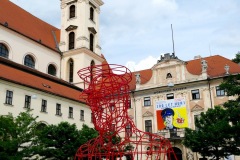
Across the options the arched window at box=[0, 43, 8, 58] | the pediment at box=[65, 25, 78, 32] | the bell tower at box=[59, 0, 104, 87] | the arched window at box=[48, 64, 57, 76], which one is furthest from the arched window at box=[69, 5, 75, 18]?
the arched window at box=[0, 43, 8, 58]

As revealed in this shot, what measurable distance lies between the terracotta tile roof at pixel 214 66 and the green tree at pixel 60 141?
60.4 ft

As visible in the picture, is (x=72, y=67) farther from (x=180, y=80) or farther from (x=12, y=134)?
(x=12, y=134)

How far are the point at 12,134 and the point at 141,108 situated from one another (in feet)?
70.0

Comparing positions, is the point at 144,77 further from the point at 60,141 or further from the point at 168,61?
the point at 60,141

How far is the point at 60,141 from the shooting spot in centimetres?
2030

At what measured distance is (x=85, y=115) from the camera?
32.9 meters

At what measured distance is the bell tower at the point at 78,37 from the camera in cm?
3909

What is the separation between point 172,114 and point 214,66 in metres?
7.48

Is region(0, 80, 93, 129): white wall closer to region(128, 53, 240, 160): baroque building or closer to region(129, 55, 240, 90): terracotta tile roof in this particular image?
region(128, 53, 240, 160): baroque building

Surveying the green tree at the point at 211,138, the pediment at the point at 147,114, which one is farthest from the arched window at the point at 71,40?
the green tree at the point at 211,138

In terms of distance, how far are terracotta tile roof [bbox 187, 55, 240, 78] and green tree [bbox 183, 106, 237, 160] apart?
948 centimetres

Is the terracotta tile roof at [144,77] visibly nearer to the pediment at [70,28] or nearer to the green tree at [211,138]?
the pediment at [70,28]

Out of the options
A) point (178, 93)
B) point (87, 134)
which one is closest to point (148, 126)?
point (178, 93)

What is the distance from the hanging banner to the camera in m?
33.4
